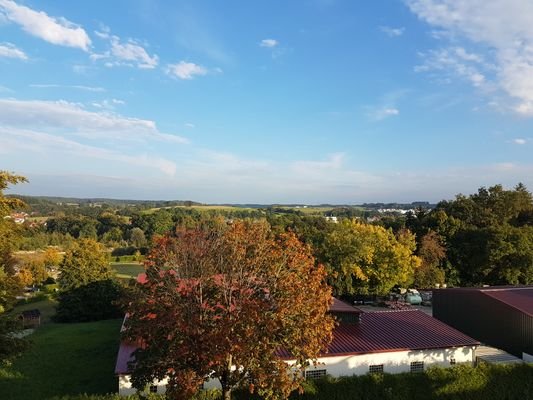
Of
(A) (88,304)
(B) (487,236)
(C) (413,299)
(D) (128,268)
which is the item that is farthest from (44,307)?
(B) (487,236)

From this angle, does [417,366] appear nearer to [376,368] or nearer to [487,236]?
[376,368]

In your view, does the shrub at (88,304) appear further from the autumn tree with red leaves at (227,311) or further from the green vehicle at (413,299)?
the autumn tree with red leaves at (227,311)

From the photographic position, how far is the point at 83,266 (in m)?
38.0

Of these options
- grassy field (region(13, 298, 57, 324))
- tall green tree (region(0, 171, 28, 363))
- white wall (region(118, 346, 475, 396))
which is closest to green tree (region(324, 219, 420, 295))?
white wall (region(118, 346, 475, 396))

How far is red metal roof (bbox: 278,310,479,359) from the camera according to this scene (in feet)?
63.6

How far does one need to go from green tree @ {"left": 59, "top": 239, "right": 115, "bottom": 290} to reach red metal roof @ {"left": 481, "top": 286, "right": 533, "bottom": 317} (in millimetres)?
30360

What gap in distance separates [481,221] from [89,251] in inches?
1653

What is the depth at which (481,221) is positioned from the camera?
50.9 m

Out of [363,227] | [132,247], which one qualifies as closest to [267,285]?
[363,227]

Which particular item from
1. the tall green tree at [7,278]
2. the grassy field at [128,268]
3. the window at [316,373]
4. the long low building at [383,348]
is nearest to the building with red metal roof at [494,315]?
the long low building at [383,348]

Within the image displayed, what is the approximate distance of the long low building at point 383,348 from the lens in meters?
18.6

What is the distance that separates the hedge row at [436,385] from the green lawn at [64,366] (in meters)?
8.78

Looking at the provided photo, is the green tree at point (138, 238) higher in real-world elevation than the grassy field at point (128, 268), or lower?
higher

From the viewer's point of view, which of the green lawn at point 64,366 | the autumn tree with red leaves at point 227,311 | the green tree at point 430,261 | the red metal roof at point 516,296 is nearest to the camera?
the autumn tree with red leaves at point 227,311
